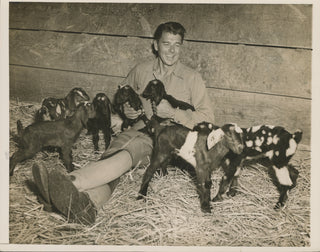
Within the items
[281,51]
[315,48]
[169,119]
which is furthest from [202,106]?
[315,48]

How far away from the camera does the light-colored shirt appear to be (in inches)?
93.1

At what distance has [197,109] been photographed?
7.86 feet

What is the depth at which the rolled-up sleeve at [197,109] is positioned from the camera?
230cm

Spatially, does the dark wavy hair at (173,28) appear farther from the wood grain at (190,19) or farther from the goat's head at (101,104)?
the goat's head at (101,104)

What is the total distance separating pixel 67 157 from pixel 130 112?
508mm

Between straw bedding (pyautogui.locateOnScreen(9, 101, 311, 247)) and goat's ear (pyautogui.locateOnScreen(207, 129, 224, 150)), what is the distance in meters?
0.42

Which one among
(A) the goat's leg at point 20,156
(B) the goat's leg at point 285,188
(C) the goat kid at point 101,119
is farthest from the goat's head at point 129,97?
(B) the goat's leg at point 285,188

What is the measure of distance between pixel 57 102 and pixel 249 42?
1.41 metres

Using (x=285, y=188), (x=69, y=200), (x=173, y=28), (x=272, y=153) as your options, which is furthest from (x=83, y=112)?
Answer: (x=285, y=188)

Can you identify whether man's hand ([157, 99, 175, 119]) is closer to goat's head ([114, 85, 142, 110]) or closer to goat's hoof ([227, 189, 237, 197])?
goat's head ([114, 85, 142, 110])

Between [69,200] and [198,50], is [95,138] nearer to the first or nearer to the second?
[69,200]

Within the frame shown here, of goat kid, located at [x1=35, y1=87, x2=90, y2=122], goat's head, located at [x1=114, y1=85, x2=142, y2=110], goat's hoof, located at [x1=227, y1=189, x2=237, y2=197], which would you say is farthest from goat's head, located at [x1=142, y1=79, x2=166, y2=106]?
goat's hoof, located at [x1=227, y1=189, x2=237, y2=197]
